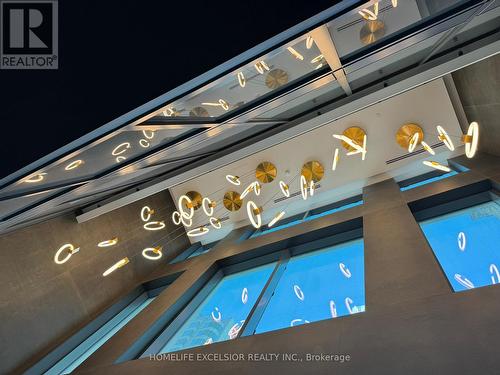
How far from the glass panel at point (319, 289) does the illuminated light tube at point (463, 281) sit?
1096 millimetres

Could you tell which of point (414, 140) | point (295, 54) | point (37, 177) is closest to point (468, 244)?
point (414, 140)

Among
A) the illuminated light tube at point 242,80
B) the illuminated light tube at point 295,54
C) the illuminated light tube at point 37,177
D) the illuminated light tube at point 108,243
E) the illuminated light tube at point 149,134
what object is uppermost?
the illuminated light tube at point 295,54

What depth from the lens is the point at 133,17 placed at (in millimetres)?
1097

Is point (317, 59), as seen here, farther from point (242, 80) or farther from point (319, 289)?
point (319, 289)

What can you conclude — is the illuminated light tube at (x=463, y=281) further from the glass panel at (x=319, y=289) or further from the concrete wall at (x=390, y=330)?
the glass panel at (x=319, y=289)

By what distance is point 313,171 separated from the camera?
9.32 meters

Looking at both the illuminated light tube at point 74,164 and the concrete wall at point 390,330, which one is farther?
the concrete wall at point 390,330

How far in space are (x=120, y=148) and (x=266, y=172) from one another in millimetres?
7884

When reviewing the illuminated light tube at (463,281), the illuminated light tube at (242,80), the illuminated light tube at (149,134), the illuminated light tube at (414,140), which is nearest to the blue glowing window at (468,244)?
the illuminated light tube at (463,281)

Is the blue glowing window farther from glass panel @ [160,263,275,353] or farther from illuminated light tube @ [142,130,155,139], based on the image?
illuminated light tube @ [142,130,155,139]

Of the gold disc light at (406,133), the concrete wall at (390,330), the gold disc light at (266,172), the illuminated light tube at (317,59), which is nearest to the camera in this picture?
the illuminated light tube at (317,59)

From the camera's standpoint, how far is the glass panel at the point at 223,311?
455 cm

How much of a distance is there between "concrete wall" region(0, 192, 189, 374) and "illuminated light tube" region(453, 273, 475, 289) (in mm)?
6578

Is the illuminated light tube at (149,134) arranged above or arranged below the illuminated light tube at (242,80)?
below
